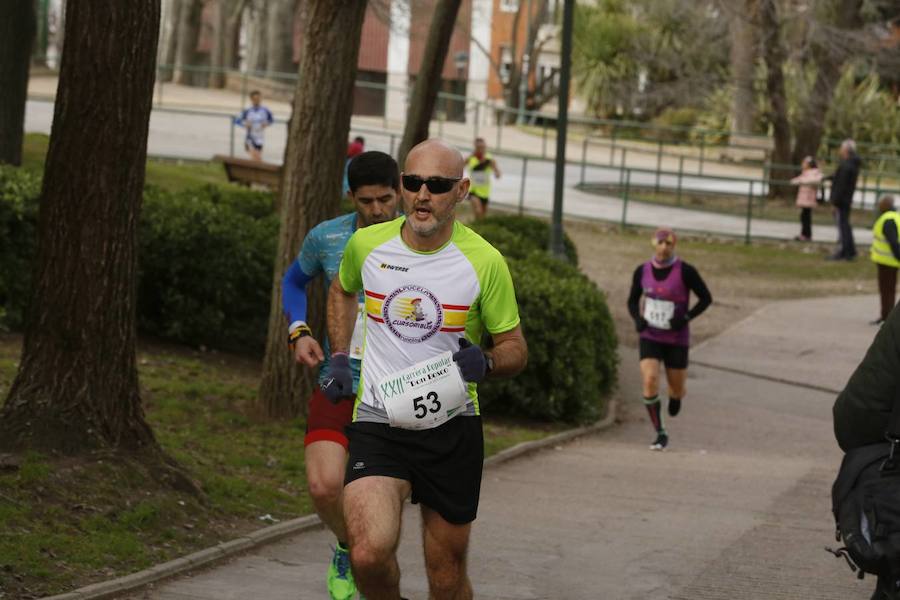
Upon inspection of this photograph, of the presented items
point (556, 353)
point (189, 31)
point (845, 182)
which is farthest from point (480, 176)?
point (189, 31)

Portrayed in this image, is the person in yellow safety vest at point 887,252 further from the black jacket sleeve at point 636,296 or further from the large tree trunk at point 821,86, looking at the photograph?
the large tree trunk at point 821,86

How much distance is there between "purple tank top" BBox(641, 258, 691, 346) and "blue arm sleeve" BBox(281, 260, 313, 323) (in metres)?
6.27

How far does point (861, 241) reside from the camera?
31219 mm

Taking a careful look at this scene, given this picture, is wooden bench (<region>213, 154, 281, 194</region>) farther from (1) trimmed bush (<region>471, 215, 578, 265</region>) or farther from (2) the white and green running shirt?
(2) the white and green running shirt

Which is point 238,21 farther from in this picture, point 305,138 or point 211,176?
point 305,138

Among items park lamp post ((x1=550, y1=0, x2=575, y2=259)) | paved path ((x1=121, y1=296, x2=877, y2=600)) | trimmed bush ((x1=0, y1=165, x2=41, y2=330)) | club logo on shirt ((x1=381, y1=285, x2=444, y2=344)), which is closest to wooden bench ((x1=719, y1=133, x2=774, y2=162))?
park lamp post ((x1=550, y1=0, x2=575, y2=259))

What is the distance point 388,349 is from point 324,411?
1036mm

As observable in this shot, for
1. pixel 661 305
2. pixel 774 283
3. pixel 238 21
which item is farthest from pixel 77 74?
pixel 238 21

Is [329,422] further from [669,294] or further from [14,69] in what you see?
[14,69]

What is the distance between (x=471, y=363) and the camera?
18.4ft

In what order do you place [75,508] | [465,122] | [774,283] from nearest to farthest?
1. [75,508]
2. [774,283]
3. [465,122]

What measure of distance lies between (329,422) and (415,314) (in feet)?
3.70

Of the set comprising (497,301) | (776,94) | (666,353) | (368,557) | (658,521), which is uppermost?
(776,94)

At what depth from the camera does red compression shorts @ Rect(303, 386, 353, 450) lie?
22.0ft
